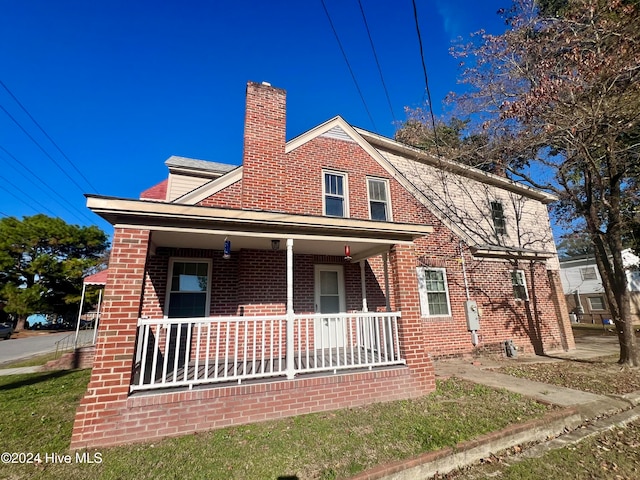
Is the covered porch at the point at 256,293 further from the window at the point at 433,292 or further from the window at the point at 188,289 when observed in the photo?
the window at the point at 433,292

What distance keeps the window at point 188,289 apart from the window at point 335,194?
392 cm

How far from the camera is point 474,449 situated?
3.74 meters

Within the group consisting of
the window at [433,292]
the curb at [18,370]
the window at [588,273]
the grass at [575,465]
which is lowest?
the grass at [575,465]

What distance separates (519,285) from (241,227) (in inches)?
437

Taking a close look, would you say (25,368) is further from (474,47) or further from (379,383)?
(474,47)

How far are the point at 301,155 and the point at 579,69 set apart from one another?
7339mm

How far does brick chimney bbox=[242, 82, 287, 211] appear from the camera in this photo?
782 cm

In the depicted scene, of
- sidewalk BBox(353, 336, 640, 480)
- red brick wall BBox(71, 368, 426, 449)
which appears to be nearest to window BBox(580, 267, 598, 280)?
sidewalk BBox(353, 336, 640, 480)

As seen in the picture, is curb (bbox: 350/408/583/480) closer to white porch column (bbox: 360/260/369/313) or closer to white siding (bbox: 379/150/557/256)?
white porch column (bbox: 360/260/369/313)

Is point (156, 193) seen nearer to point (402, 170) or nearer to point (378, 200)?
point (378, 200)

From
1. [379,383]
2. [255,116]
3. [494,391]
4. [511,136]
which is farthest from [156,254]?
[511,136]

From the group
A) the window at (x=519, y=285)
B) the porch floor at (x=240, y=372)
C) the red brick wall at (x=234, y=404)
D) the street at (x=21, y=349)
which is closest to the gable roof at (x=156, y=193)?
the porch floor at (x=240, y=372)

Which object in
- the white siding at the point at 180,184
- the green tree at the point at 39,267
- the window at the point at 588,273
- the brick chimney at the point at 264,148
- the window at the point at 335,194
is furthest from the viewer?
the green tree at the point at 39,267

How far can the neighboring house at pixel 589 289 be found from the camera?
23.5m
